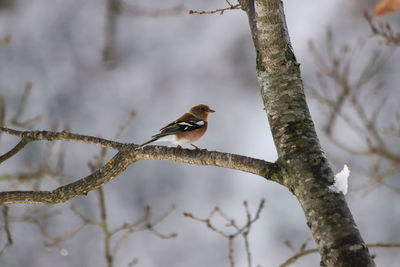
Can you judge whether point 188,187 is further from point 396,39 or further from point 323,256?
point 323,256

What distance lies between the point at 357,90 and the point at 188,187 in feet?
17.0

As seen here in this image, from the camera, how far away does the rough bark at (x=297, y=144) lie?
1.76 meters

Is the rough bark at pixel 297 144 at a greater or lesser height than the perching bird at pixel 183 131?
lesser

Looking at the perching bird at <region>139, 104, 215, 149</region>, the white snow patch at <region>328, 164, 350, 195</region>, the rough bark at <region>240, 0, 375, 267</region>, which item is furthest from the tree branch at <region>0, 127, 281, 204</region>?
the perching bird at <region>139, 104, 215, 149</region>

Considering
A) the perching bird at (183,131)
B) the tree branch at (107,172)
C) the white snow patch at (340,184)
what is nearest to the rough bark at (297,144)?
the white snow patch at (340,184)

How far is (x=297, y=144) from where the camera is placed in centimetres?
212

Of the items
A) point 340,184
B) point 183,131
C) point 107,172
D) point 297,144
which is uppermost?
point 183,131

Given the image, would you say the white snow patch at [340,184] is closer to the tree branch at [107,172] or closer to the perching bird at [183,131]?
the tree branch at [107,172]

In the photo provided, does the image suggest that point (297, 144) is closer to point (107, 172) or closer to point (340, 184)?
point (340, 184)

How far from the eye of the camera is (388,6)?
2.56 metres

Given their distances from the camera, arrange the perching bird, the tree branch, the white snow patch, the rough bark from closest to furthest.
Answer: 1. the rough bark
2. the white snow patch
3. the tree branch
4. the perching bird

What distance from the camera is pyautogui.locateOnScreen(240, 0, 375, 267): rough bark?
1.76 meters

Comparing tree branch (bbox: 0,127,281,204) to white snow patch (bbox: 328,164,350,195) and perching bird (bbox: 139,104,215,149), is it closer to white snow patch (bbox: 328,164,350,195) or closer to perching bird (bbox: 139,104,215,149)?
white snow patch (bbox: 328,164,350,195)

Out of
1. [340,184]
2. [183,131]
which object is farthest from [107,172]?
[183,131]
